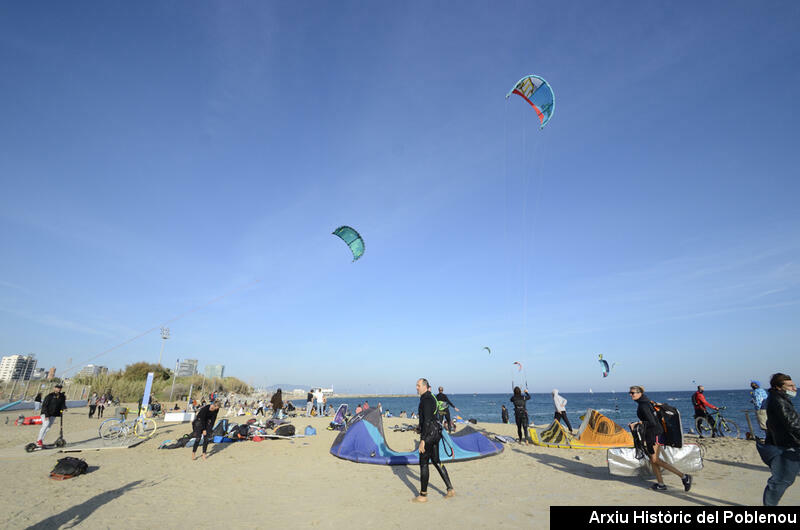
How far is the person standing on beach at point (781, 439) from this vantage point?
3859 mm

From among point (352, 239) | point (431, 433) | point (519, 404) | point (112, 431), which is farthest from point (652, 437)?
point (112, 431)

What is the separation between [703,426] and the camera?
1205 centimetres

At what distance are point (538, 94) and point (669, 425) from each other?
9.39 metres

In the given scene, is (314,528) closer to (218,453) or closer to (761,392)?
(218,453)

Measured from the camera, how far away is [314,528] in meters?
4.60

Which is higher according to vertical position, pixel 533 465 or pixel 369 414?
pixel 369 414

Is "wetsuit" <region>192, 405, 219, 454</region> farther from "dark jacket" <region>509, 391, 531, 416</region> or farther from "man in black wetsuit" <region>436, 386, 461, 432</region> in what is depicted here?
"dark jacket" <region>509, 391, 531, 416</region>

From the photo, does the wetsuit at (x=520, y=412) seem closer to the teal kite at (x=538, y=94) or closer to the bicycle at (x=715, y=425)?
the bicycle at (x=715, y=425)

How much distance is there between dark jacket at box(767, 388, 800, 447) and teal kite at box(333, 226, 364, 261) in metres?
13.2

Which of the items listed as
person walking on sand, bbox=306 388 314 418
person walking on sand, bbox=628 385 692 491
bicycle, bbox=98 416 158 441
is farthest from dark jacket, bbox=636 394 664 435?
person walking on sand, bbox=306 388 314 418

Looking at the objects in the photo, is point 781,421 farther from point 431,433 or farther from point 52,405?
point 52,405

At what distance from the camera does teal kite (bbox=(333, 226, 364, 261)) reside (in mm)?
15834

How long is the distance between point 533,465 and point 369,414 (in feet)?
13.8

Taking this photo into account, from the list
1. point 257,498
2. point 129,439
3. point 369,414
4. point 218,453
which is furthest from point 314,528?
point 129,439
